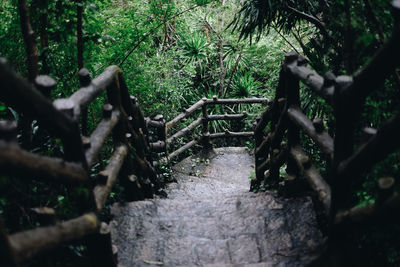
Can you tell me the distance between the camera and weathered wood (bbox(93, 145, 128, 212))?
6.89 ft

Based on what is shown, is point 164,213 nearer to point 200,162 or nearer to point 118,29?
point 118,29

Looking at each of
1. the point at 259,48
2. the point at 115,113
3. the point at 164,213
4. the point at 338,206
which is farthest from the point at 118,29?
the point at 259,48

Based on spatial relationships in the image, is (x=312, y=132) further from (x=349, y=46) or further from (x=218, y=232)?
(x=218, y=232)

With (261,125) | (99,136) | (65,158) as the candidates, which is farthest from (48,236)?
(261,125)

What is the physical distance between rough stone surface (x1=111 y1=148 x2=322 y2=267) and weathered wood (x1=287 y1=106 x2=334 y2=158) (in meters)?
0.56

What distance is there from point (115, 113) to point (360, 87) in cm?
172

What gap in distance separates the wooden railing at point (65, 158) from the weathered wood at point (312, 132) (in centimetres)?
130

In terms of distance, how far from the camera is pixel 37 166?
1.33 m

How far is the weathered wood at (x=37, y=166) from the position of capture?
117cm

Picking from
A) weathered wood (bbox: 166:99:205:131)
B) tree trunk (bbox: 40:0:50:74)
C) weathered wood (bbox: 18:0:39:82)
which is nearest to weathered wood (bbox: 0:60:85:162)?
weathered wood (bbox: 18:0:39:82)

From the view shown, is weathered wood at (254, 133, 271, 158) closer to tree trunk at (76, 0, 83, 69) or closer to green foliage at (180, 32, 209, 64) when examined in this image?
tree trunk at (76, 0, 83, 69)

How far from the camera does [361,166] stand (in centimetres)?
154

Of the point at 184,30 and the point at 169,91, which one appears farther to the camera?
the point at 184,30

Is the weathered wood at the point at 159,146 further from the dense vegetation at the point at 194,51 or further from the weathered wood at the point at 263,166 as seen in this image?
the weathered wood at the point at 263,166
